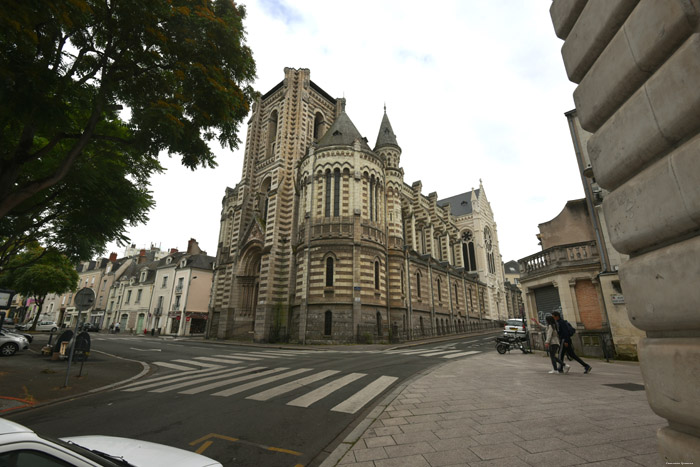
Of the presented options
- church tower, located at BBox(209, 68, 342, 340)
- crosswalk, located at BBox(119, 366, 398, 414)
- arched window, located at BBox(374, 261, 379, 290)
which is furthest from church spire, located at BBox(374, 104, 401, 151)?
crosswalk, located at BBox(119, 366, 398, 414)

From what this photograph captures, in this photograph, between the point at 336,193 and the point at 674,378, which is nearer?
the point at 674,378

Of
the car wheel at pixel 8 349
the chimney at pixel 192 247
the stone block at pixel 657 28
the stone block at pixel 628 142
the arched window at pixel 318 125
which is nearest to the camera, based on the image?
the stone block at pixel 657 28

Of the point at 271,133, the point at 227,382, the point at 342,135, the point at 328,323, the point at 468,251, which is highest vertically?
the point at 271,133

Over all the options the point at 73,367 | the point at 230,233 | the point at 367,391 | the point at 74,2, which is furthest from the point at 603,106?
the point at 230,233

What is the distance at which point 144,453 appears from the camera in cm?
228

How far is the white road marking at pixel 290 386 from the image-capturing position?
6.50 m

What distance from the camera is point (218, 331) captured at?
→ 2833 cm

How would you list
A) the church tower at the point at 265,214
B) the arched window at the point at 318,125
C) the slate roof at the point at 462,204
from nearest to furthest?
the church tower at the point at 265,214, the arched window at the point at 318,125, the slate roof at the point at 462,204

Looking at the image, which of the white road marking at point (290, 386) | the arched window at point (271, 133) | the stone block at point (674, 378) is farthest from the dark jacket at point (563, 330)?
the arched window at point (271, 133)

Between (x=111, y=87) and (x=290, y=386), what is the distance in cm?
817

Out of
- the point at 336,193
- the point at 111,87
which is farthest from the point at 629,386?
the point at 336,193

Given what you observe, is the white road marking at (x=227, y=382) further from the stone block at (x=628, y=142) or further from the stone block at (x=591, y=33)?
the stone block at (x=591, y=33)

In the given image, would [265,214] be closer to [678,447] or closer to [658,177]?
[658,177]

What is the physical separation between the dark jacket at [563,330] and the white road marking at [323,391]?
5.78 metres
